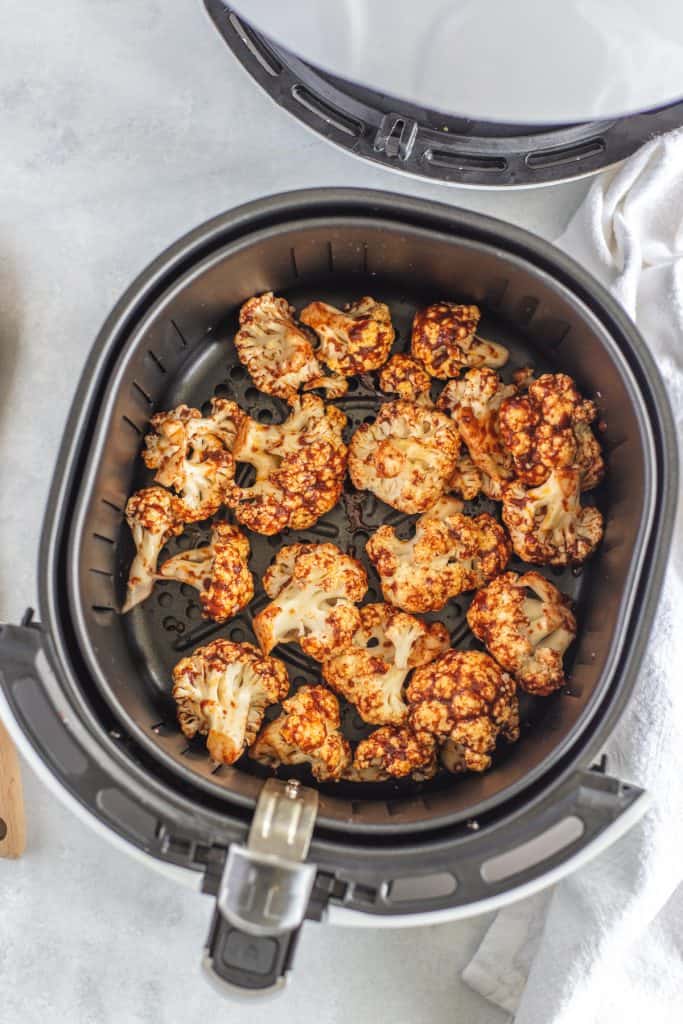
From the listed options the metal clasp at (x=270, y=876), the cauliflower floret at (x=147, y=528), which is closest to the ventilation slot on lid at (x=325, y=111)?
the cauliflower floret at (x=147, y=528)

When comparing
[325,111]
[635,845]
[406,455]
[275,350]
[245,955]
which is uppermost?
[325,111]

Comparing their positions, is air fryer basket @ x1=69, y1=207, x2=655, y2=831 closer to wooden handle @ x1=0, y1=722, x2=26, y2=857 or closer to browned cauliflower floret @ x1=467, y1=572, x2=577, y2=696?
browned cauliflower floret @ x1=467, y1=572, x2=577, y2=696

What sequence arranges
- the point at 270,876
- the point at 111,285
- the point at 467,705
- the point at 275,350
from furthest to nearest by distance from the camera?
1. the point at 111,285
2. the point at 275,350
3. the point at 467,705
4. the point at 270,876

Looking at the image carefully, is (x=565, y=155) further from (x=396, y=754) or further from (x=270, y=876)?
(x=270, y=876)

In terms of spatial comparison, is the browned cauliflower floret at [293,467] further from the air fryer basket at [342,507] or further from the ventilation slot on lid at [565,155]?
the ventilation slot on lid at [565,155]

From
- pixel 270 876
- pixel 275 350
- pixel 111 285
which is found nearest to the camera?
pixel 270 876

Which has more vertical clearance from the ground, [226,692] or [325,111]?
[325,111]

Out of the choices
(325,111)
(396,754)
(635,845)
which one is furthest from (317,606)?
(325,111)
